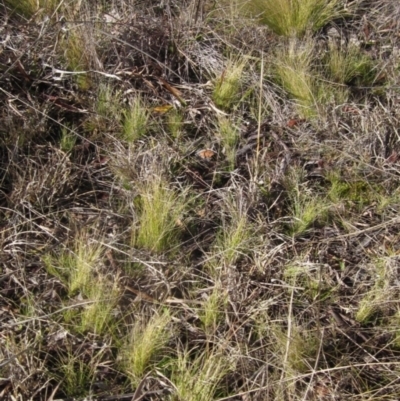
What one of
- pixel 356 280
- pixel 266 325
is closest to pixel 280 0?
pixel 356 280

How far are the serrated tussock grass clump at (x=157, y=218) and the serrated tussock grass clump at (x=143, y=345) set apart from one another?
32 centimetres

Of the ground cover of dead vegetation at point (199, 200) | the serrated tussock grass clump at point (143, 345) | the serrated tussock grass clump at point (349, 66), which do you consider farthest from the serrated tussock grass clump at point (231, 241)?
the serrated tussock grass clump at point (349, 66)

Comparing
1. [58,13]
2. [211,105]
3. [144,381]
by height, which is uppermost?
A: [58,13]

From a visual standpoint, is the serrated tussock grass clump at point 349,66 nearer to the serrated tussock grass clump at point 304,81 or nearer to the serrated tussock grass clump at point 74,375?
the serrated tussock grass clump at point 304,81

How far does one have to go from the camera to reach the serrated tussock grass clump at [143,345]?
1936 millimetres

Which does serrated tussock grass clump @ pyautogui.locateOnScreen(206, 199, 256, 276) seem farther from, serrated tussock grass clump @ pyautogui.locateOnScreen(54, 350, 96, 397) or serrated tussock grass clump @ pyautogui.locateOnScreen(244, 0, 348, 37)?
serrated tussock grass clump @ pyautogui.locateOnScreen(244, 0, 348, 37)

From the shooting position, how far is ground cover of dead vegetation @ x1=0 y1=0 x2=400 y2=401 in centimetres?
197

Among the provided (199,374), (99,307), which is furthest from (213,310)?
(99,307)

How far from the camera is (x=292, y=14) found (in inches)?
120

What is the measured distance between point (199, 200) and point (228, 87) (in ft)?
1.85

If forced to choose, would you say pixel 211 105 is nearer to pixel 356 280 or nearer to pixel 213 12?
pixel 213 12

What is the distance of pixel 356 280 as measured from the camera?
2252 mm

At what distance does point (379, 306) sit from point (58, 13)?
5.91 ft

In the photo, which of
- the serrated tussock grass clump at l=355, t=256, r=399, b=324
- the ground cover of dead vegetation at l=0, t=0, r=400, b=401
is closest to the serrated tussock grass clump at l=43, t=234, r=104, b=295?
the ground cover of dead vegetation at l=0, t=0, r=400, b=401
